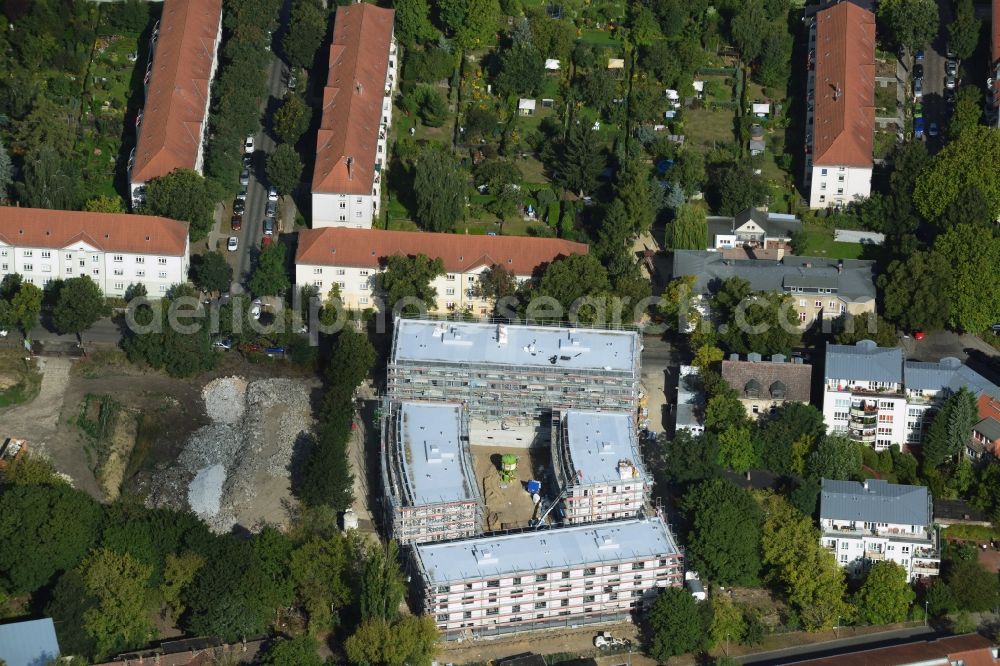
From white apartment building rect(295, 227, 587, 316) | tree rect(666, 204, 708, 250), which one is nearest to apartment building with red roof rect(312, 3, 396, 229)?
white apartment building rect(295, 227, 587, 316)

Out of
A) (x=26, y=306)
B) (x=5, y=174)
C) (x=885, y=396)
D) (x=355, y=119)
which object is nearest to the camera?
(x=885, y=396)

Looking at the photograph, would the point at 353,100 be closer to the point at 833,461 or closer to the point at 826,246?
the point at 826,246

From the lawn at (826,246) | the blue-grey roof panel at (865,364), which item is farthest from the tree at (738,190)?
the blue-grey roof panel at (865,364)

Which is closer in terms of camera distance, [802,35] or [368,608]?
[368,608]

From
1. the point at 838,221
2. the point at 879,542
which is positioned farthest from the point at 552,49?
the point at 879,542

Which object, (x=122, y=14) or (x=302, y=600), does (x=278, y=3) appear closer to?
(x=122, y=14)

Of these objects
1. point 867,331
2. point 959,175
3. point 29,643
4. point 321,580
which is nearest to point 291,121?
point 321,580
